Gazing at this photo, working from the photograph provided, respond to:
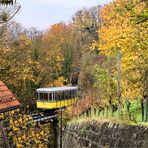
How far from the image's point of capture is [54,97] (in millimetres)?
37656

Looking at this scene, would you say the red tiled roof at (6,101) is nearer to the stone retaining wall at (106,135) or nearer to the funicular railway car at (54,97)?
the stone retaining wall at (106,135)

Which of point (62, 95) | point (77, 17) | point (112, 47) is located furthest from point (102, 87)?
point (77, 17)

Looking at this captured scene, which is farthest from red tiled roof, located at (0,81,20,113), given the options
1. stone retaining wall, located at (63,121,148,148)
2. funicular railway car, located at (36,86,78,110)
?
funicular railway car, located at (36,86,78,110)

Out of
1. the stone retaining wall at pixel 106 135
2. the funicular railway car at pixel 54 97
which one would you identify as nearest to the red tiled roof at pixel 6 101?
the stone retaining wall at pixel 106 135

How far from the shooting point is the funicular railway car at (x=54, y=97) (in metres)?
37.5

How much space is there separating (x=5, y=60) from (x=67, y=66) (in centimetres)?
1994

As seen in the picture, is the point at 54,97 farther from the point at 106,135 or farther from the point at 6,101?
the point at 6,101

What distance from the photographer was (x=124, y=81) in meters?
18.9

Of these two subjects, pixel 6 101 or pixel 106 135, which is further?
pixel 106 135

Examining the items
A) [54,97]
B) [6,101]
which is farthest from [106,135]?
[54,97]

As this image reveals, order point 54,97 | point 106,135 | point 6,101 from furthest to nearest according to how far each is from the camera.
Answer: point 54,97 < point 106,135 < point 6,101

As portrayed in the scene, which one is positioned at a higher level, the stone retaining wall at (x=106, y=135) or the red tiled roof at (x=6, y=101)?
the red tiled roof at (x=6, y=101)

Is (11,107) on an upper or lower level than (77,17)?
lower

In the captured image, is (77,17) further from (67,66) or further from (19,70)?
(19,70)
